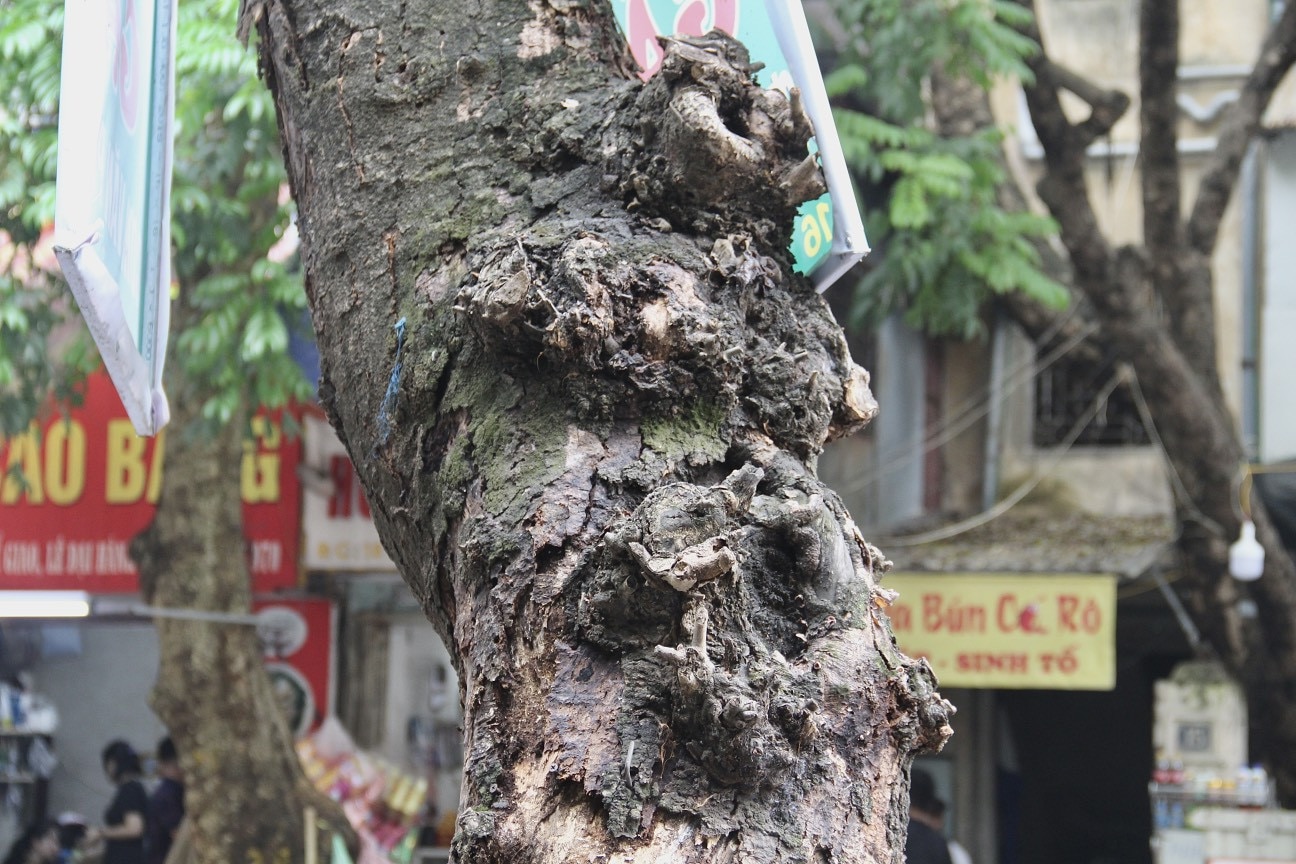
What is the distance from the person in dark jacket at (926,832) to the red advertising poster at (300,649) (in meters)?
3.65

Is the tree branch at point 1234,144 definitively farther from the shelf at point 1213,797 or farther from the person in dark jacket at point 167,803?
the person in dark jacket at point 167,803

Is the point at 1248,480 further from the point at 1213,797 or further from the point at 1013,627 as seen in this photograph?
the point at 1213,797

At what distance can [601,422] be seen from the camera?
55.8 inches

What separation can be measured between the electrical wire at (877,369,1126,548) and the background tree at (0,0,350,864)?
4009 millimetres

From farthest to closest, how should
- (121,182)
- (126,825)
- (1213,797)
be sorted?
1. (126,825)
2. (1213,797)
3. (121,182)

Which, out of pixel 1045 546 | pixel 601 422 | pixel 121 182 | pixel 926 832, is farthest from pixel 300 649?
pixel 601 422

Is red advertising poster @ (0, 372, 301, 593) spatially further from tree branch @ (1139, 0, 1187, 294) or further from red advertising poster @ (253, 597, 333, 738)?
tree branch @ (1139, 0, 1187, 294)

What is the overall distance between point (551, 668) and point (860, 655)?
0.28 m

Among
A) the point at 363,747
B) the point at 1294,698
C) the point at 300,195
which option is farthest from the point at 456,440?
the point at 363,747

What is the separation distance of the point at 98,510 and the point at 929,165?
5.16m

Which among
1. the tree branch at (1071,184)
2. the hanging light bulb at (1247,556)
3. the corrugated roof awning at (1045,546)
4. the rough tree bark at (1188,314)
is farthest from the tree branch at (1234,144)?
the corrugated roof awning at (1045,546)

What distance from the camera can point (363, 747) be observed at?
28.5ft

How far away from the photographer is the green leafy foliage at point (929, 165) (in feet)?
22.7

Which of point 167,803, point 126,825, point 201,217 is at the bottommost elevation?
point 126,825
